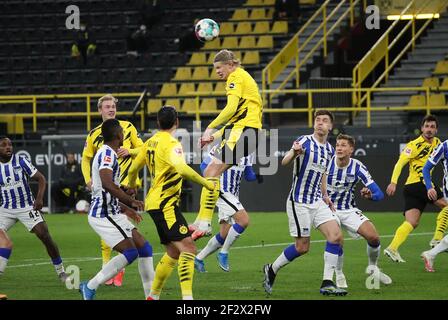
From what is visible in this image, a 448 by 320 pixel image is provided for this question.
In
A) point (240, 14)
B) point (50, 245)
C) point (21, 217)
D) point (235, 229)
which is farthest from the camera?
point (240, 14)

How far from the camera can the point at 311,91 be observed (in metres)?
27.3

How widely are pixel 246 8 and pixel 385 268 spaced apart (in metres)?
20.7

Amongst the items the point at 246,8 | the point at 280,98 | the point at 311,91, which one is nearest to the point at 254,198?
the point at 311,91

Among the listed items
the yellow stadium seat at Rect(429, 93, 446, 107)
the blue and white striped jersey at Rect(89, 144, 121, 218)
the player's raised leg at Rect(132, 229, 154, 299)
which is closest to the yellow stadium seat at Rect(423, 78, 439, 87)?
the yellow stadium seat at Rect(429, 93, 446, 107)

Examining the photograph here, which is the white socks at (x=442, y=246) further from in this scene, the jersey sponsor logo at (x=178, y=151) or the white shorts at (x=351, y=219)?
the jersey sponsor logo at (x=178, y=151)

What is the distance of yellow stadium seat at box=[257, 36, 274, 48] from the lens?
108 ft

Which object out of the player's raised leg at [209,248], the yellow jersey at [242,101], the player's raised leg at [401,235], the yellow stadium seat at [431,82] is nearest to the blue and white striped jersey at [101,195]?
the yellow jersey at [242,101]

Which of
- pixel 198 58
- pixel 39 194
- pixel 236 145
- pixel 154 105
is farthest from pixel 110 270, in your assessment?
pixel 198 58

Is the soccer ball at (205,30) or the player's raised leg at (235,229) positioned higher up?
the soccer ball at (205,30)

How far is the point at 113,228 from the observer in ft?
36.9

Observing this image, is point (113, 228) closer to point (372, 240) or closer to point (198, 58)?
point (372, 240)

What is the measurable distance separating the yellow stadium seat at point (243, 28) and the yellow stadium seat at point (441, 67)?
640cm

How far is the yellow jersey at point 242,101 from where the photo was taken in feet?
45.2

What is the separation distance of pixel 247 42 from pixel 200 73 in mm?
1928
